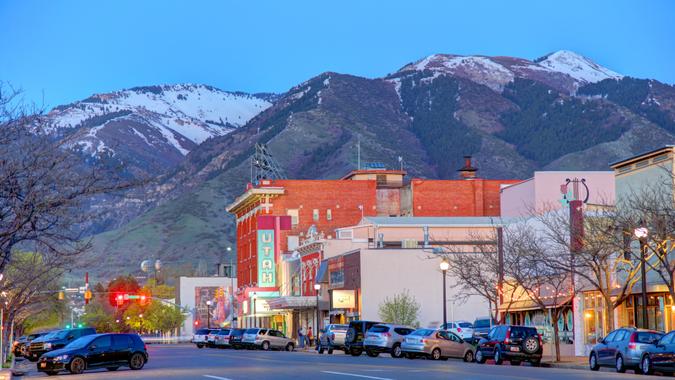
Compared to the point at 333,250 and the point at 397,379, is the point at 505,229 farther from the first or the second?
the point at 397,379

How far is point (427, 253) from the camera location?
92.0 metres

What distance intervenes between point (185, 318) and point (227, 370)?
136 metres

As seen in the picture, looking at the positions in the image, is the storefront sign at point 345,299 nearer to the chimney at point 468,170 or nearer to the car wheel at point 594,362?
the car wheel at point 594,362

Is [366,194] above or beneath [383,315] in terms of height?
above

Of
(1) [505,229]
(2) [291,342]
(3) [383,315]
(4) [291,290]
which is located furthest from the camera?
(4) [291,290]

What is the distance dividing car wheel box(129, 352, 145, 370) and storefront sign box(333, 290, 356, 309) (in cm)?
4922

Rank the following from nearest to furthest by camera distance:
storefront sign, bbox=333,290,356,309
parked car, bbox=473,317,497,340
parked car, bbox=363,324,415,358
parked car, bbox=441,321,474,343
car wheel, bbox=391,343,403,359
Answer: car wheel, bbox=391,343,403,359 < parked car, bbox=363,324,415,358 < parked car, bbox=473,317,497,340 < parked car, bbox=441,321,474,343 < storefront sign, bbox=333,290,356,309

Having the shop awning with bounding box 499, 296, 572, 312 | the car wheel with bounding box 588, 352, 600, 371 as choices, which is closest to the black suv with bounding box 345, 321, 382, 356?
the shop awning with bounding box 499, 296, 572, 312

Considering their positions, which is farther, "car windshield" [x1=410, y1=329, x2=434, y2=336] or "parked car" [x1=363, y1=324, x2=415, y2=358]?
"parked car" [x1=363, y1=324, x2=415, y2=358]

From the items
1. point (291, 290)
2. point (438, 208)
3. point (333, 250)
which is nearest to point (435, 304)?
point (333, 250)

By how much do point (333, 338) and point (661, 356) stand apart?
1269 inches

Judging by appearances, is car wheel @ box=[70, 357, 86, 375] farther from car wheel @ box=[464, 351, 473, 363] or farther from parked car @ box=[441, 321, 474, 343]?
parked car @ box=[441, 321, 474, 343]

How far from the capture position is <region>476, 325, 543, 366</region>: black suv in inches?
1948

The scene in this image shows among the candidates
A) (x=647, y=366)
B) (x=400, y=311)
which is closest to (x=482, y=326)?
(x=400, y=311)
